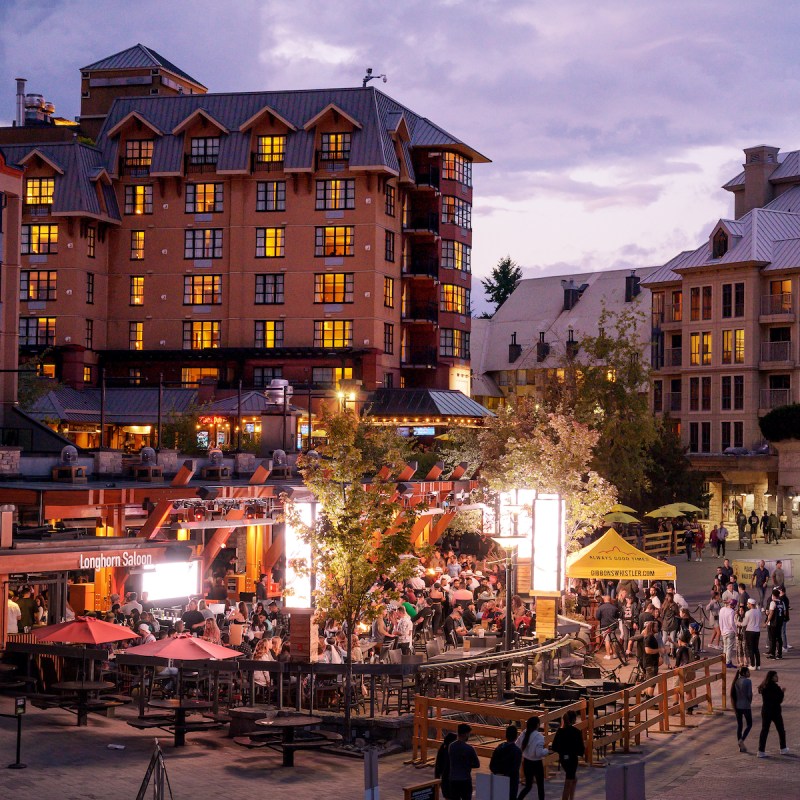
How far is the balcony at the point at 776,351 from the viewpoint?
7400 cm

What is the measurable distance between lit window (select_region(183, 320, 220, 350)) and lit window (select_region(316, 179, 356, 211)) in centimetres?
920

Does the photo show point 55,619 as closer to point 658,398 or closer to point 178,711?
point 178,711

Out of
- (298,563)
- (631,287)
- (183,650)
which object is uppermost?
(631,287)

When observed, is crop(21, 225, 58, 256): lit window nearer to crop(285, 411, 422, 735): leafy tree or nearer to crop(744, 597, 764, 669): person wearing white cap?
crop(744, 597, 764, 669): person wearing white cap

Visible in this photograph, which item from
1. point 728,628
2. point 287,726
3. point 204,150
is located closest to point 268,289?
point 204,150

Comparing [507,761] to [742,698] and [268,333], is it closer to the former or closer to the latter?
[742,698]

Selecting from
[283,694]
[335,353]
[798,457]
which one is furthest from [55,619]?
[798,457]

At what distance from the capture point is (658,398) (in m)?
80.6

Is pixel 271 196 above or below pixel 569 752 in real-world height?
above

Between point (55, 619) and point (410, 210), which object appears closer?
point (55, 619)

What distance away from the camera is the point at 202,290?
75.0 m

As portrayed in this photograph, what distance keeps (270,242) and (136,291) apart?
8732mm

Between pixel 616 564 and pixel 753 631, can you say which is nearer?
pixel 753 631

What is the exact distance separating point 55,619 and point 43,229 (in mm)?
50492
